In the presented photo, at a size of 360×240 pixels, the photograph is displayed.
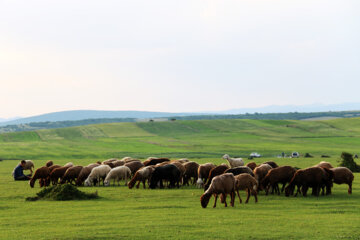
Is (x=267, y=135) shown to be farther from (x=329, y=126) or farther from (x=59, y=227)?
(x=59, y=227)

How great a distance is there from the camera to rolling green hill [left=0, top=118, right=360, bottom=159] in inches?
3339

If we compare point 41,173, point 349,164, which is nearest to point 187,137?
point 349,164

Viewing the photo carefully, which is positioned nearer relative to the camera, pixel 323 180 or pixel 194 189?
pixel 323 180

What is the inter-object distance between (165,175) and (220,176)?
343 inches

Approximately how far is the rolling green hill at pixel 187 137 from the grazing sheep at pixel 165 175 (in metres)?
46.8

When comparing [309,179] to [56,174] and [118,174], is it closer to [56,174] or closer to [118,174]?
[118,174]

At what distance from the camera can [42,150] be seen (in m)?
83.1

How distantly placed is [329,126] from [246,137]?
114 ft

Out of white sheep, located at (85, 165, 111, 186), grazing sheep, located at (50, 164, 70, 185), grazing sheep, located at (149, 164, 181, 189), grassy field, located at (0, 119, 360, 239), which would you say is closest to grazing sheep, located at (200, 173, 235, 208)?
grassy field, located at (0, 119, 360, 239)

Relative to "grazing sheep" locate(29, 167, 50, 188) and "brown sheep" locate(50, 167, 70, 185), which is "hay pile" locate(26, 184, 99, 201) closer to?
"brown sheep" locate(50, 167, 70, 185)

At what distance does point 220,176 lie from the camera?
816 inches

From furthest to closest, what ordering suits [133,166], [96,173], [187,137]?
[187,137], [133,166], [96,173]

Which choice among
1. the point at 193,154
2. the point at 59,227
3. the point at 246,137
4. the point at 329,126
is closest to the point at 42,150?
the point at 193,154

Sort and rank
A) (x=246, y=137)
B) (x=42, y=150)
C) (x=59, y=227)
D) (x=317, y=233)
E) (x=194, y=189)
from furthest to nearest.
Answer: (x=246, y=137)
(x=42, y=150)
(x=194, y=189)
(x=59, y=227)
(x=317, y=233)
